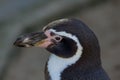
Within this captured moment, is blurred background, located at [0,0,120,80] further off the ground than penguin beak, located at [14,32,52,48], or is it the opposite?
blurred background, located at [0,0,120,80]

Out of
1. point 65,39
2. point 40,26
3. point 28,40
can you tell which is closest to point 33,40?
point 28,40

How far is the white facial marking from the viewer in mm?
3094

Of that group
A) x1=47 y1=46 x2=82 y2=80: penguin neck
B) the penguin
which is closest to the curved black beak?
the penguin

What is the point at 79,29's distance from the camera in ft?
10.2

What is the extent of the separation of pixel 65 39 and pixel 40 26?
299 cm

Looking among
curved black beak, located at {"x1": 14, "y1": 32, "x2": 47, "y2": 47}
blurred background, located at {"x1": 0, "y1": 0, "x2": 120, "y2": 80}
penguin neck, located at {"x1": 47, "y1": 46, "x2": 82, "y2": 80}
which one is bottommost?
penguin neck, located at {"x1": 47, "y1": 46, "x2": 82, "y2": 80}

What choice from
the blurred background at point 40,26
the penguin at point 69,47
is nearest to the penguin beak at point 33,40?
the penguin at point 69,47

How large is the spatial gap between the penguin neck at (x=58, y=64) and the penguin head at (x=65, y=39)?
2 cm

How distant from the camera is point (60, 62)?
317cm

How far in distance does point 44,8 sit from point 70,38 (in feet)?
10.7

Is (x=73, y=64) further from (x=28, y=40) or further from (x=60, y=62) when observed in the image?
(x=28, y=40)

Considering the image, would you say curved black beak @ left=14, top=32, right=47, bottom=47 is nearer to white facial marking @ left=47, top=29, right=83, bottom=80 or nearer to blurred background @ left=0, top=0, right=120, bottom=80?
white facial marking @ left=47, top=29, right=83, bottom=80

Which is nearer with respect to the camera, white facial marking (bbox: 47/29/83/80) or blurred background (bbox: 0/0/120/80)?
white facial marking (bbox: 47/29/83/80)

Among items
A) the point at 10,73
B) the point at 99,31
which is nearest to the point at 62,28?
the point at 10,73
